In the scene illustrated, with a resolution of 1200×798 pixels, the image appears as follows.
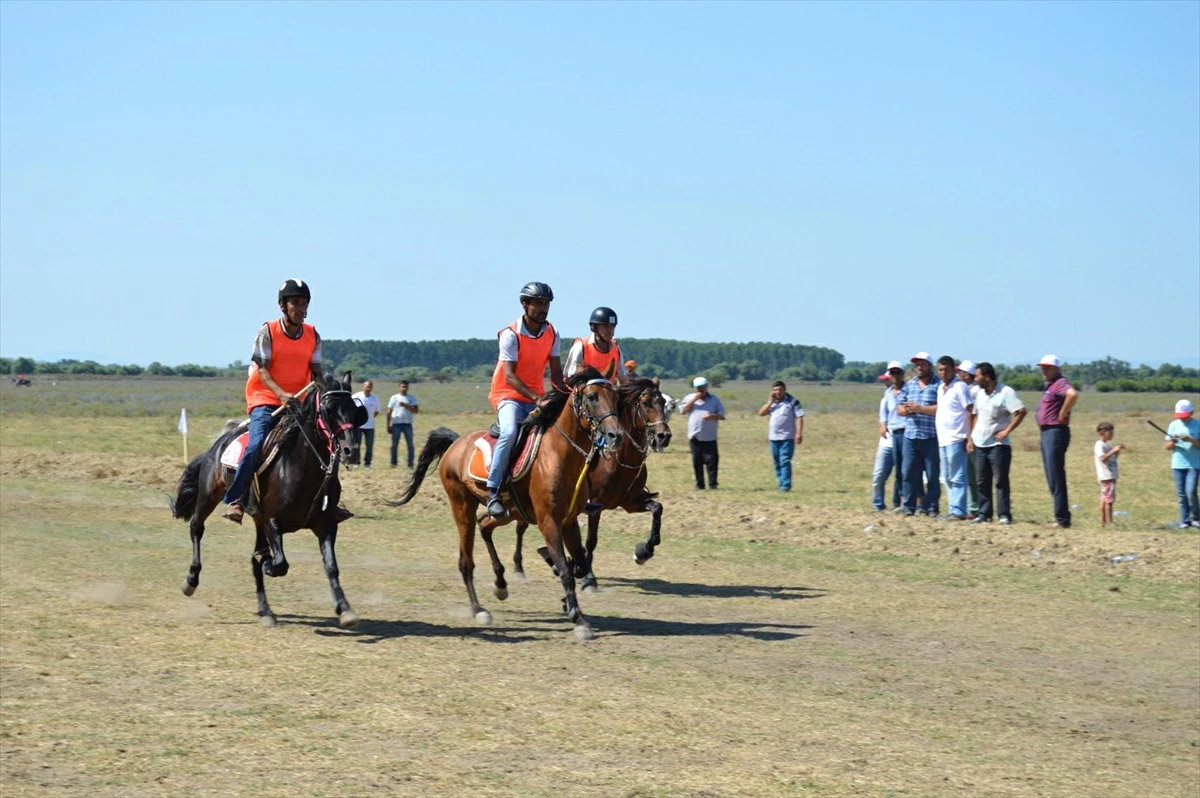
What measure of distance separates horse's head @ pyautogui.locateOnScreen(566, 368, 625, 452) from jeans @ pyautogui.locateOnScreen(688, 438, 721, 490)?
14676 millimetres

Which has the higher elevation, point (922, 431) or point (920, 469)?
point (922, 431)

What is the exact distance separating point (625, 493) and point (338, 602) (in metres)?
3.37

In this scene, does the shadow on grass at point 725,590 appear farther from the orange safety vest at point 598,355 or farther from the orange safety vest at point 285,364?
the orange safety vest at point 285,364

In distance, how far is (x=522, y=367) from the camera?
1297 cm

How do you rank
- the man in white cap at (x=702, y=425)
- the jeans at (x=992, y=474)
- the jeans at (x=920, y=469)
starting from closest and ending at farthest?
the jeans at (x=992, y=474) < the jeans at (x=920, y=469) < the man in white cap at (x=702, y=425)

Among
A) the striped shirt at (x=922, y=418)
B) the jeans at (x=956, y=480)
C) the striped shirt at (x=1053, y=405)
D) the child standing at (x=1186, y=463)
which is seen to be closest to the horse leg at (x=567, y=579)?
the jeans at (x=956, y=480)

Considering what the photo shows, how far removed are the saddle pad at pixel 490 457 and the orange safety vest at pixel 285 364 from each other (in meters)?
1.73

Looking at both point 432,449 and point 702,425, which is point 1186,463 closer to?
point 702,425

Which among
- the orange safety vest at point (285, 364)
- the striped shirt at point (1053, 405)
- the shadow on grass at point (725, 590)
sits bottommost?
the shadow on grass at point (725, 590)

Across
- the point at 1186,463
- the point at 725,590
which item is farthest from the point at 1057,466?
the point at 725,590

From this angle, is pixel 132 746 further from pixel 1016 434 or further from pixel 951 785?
pixel 1016 434

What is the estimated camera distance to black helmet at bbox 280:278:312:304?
12.5 m

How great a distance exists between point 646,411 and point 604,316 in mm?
1975

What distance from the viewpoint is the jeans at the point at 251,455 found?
1263 centimetres
